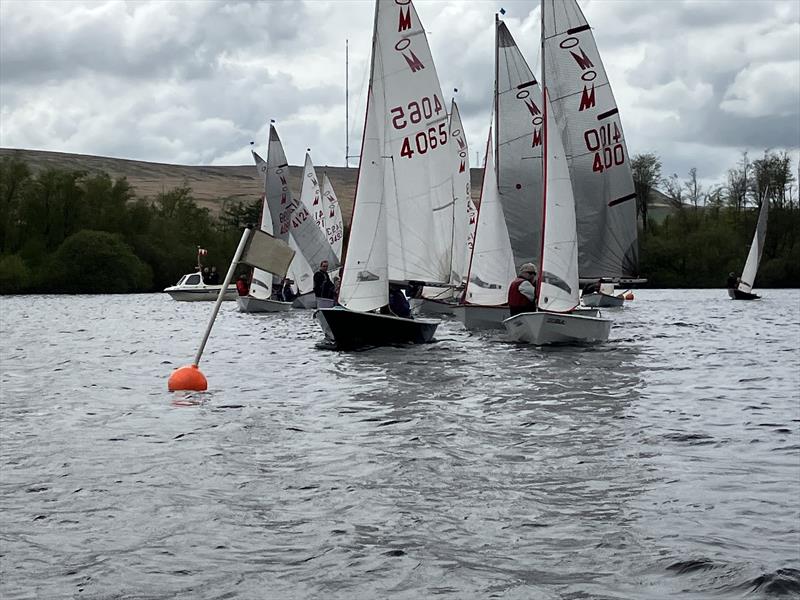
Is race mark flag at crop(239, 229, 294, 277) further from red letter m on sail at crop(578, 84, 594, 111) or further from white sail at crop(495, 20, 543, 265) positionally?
white sail at crop(495, 20, 543, 265)

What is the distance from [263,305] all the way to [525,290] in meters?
23.5

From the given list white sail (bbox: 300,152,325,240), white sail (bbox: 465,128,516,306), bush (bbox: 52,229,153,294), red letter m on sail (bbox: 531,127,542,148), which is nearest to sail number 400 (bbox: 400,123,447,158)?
white sail (bbox: 465,128,516,306)

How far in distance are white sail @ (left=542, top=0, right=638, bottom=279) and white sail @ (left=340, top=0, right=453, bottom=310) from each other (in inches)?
214

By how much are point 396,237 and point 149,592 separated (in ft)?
64.0

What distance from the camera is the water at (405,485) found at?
21.2ft

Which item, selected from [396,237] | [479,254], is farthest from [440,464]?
[479,254]

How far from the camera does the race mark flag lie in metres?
15.1

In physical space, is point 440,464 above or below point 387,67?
below

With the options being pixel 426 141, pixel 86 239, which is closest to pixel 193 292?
pixel 86 239

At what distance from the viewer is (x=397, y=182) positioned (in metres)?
25.6

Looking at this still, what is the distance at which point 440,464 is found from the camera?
9828mm

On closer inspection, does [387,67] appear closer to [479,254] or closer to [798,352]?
[479,254]

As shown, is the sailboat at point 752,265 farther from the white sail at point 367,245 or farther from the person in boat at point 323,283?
the white sail at point 367,245

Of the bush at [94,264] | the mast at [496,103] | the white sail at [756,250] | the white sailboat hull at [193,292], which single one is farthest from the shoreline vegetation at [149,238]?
the mast at [496,103]
